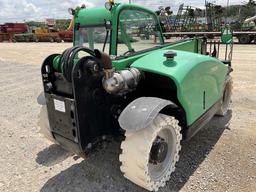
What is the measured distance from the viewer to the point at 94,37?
377cm

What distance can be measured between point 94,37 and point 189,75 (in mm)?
1415

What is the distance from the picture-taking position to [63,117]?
2.95m

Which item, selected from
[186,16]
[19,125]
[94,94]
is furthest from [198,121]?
[186,16]

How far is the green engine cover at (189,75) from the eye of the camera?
3.02 meters

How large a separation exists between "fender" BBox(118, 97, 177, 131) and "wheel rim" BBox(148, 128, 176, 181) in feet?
1.31

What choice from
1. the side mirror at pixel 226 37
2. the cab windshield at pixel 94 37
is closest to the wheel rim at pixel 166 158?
the cab windshield at pixel 94 37

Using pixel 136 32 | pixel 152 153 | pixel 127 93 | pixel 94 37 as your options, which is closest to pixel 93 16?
pixel 94 37

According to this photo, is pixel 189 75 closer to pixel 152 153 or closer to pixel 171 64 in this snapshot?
pixel 171 64

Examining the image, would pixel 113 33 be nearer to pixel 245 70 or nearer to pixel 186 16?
pixel 245 70

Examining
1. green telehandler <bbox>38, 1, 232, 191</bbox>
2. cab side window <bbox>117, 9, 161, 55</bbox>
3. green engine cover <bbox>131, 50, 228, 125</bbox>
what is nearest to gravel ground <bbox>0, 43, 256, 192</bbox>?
green telehandler <bbox>38, 1, 232, 191</bbox>

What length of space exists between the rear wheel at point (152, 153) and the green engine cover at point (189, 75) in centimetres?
32

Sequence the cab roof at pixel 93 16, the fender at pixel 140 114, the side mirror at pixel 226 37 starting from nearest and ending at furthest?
the fender at pixel 140 114, the cab roof at pixel 93 16, the side mirror at pixel 226 37

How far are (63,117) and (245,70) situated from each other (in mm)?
8266

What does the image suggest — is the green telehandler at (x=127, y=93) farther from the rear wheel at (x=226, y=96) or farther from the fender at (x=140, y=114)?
the rear wheel at (x=226, y=96)
